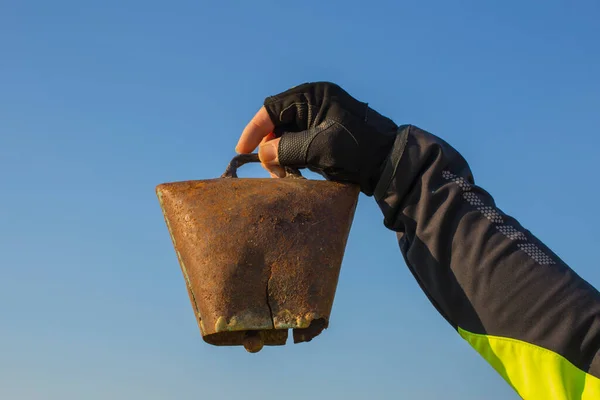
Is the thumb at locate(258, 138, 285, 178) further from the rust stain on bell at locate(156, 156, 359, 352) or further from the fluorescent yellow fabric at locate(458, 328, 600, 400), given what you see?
the fluorescent yellow fabric at locate(458, 328, 600, 400)

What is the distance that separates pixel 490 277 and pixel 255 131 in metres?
0.77

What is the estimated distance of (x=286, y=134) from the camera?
1911 mm

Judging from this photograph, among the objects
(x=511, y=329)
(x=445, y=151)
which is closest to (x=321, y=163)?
(x=445, y=151)

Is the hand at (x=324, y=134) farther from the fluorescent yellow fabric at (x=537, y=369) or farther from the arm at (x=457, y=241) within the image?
the fluorescent yellow fabric at (x=537, y=369)

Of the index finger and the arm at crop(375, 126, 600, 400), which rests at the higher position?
the index finger

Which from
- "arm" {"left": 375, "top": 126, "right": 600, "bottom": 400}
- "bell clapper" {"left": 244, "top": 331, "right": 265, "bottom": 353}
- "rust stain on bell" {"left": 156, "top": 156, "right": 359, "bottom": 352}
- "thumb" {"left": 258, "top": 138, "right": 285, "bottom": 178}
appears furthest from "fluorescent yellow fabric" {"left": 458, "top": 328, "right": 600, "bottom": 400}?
"thumb" {"left": 258, "top": 138, "right": 285, "bottom": 178}

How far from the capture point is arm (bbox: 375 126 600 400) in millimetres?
1728

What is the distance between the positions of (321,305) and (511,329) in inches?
19.7

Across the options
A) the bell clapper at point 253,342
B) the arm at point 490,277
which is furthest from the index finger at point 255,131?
the bell clapper at point 253,342

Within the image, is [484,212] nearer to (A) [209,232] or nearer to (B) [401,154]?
(B) [401,154]

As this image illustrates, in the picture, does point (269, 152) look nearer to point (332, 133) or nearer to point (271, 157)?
point (271, 157)

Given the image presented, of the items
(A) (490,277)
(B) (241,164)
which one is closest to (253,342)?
(B) (241,164)

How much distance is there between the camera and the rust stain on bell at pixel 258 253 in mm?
1777

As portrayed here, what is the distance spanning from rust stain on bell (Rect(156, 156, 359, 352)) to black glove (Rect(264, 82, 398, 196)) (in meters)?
0.08
